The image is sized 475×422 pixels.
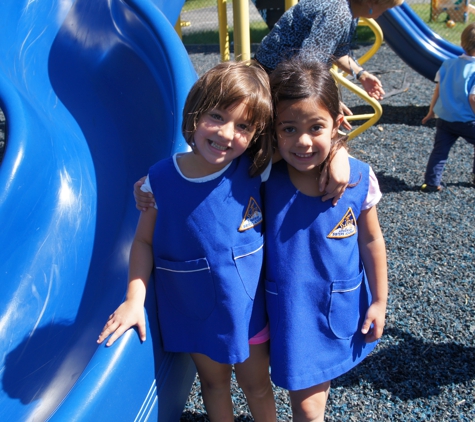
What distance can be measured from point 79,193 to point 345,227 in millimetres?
1441

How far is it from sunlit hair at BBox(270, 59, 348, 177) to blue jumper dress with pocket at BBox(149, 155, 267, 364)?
218 millimetres

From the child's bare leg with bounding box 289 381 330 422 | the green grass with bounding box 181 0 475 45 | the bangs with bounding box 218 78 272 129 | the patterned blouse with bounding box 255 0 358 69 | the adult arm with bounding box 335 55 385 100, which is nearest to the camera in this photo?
the bangs with bounding box 218 78 272 129

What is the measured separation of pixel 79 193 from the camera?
2.53 m

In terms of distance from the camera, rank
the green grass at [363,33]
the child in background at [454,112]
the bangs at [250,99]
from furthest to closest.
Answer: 1. the green grass at [363,33]
2. the child in background at [454,112]
3. the bangs at [250,99]

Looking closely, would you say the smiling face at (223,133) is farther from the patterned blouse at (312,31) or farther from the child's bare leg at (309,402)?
the patterned blouse at (312,31)

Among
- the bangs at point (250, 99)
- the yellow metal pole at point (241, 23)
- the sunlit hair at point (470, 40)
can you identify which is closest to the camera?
the bangs at point (250, 99)

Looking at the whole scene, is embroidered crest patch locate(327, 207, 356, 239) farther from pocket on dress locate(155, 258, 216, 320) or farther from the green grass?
the green grass

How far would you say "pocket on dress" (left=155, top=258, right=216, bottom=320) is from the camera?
149 cm

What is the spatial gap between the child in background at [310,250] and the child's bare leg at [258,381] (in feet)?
0.37

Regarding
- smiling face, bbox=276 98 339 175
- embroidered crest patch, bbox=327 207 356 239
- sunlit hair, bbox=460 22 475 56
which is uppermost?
smiling face, bbox=276 98 339 175

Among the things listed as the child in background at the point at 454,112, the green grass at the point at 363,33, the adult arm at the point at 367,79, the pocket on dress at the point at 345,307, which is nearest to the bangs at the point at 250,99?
the pocket on dress at the point at 345,307

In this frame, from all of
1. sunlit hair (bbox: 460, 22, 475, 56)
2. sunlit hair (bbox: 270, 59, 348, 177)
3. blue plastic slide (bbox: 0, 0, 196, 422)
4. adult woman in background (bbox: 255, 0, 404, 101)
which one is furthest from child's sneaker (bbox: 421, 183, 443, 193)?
sunlit hair (bbox: 270, 59, 348, 177)

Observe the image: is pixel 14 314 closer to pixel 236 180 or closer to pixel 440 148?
pixel 236 180

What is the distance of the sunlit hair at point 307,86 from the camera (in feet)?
4.66
